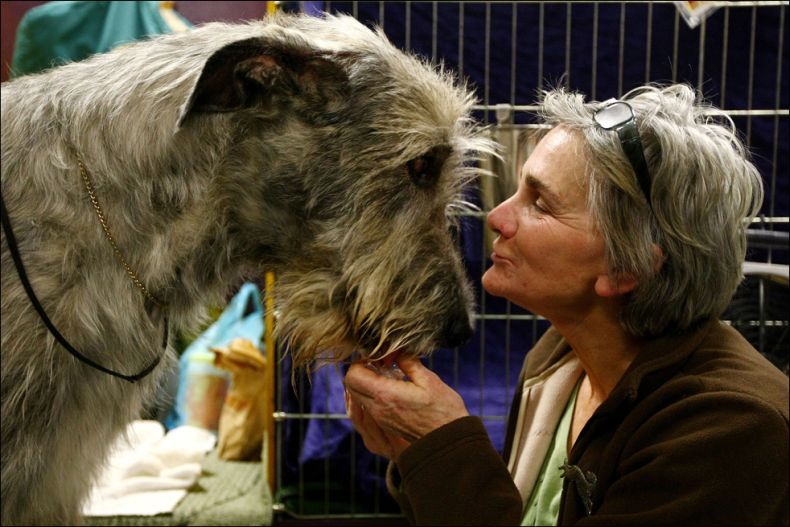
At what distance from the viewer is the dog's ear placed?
144cm

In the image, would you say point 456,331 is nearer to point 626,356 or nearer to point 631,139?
point 626,356

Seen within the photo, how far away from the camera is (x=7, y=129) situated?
62.9 inches

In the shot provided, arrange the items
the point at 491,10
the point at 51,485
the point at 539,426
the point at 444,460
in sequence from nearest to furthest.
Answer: the point at 444,460 → the point at 51,485 → the point at 539,426 → the point at 491,10

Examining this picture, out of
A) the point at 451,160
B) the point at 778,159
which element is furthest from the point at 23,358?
the point at 778,159

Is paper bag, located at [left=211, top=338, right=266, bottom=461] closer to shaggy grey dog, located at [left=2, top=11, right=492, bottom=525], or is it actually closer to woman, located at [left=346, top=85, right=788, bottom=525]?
shaggy grey dog, located at [left=2, top=11, right=492, bottom=525]

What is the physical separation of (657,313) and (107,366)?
1028 millimetres

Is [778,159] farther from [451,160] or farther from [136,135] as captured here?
[136,135]

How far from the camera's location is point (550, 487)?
1752 millimetres

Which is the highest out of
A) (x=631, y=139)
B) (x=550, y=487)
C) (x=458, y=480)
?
(x=631, y=139)

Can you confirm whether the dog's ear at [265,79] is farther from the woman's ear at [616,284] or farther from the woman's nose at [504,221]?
the woman's ear at [616,284]

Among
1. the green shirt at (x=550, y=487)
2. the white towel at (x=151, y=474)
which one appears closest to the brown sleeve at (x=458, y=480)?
the green shirt at (x=550, y=487)

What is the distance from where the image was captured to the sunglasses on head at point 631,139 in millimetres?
1493

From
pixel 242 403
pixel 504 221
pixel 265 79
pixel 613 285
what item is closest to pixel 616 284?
pixel 613 285

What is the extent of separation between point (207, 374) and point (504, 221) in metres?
2.29
